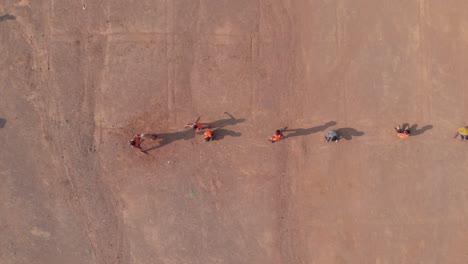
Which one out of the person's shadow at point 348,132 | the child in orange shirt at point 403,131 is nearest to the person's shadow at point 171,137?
the person's shadow at point 348,132

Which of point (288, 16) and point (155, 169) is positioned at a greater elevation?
point (288, 16)

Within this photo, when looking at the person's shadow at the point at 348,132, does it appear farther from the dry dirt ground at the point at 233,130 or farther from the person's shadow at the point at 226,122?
the person's shadow at the point at 226,122

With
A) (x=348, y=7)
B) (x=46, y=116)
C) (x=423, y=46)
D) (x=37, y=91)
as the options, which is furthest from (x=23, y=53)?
(x=423, y=46)

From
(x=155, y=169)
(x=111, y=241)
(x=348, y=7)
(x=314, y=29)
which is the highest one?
(x=348, y=7)

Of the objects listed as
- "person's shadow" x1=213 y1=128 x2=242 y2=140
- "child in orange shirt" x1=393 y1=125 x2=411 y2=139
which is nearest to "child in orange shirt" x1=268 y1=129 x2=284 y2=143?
"person's shadow" x1=213 y1=128 x2=242 y2=140

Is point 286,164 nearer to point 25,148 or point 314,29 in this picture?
point 314,29

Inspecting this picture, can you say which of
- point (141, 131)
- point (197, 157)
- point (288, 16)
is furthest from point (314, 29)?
point (141, 131)
